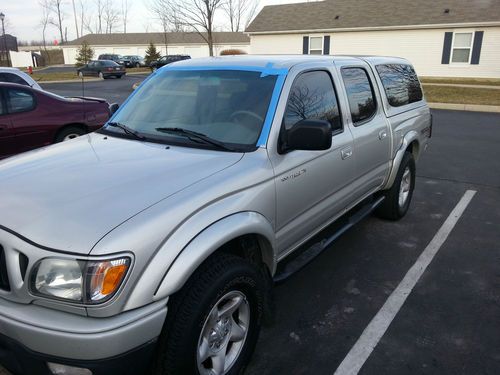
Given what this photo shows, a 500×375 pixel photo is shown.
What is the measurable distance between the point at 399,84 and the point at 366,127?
1.43 m

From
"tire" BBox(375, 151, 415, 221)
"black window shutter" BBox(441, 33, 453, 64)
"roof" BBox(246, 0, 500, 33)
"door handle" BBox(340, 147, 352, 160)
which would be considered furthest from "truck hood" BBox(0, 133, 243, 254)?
"black window shutter" BBox(441, 33, 453, 64)

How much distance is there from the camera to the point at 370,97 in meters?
4.39

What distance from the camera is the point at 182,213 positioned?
2201 millimetres

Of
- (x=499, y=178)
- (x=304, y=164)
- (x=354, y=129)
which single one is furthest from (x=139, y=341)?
(x=499, y=178)

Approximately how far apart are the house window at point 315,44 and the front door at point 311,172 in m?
25.9

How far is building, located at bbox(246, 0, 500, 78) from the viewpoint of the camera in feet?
76.4

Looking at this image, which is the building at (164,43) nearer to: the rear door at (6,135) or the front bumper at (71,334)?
the rear door at (6,135)

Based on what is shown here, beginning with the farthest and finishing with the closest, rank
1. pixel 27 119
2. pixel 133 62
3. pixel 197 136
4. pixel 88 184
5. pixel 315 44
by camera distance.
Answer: pixel 133 62 < pixel 315 44 < pixel 27 119 < pixel 197 136 < pixel 88 184

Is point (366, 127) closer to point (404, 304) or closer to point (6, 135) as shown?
point (404, 304)

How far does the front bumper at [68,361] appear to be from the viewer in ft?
6.27

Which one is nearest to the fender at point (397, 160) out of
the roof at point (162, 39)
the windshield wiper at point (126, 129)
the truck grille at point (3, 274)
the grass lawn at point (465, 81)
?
the windshield wiper at point (126, 129)

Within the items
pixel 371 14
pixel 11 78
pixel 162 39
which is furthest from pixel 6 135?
pixel 162 39

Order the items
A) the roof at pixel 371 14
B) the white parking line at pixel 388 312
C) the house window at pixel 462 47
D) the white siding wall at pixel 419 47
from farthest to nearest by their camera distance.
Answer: the roof at pixel 371 14, the house window at pixel 462 47, the white siding wall at pixel 419 47, the white parking line at pixel 388 312

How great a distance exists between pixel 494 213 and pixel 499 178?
1.83 meters
